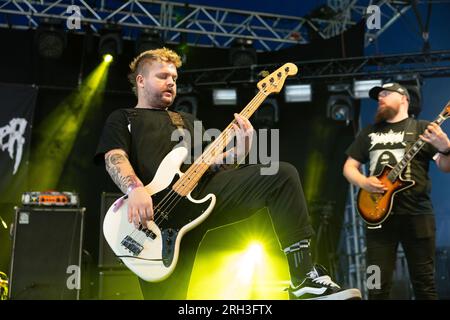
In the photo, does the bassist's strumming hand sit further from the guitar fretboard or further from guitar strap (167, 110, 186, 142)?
the guitar fretboard

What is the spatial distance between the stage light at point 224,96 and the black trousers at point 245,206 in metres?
4.64

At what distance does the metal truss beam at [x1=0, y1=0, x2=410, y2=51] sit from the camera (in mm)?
7223

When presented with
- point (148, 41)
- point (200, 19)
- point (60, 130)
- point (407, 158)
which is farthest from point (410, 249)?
point (200, 19)

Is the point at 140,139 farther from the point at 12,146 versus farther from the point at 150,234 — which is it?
the point at 12,146

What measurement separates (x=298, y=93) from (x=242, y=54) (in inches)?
41.0

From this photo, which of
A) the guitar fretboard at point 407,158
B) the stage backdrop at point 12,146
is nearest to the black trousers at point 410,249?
the guitar fretboard at point 407,158

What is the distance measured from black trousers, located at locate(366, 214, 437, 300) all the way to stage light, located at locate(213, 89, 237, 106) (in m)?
3.72

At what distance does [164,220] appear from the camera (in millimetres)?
2375

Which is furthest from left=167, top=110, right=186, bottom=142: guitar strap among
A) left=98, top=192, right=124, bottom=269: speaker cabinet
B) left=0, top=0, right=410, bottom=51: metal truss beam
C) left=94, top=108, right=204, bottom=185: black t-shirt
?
left=0, top=0, right=410, bottom=51: metal truss beam

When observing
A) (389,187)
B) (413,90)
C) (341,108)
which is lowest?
(389,187)

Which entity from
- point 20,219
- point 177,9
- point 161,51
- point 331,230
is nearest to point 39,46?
point 177,9

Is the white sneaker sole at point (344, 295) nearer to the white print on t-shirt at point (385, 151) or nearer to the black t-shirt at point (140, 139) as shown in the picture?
the black t-shirt at point (140, 139)

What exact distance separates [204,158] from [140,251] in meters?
0.58
